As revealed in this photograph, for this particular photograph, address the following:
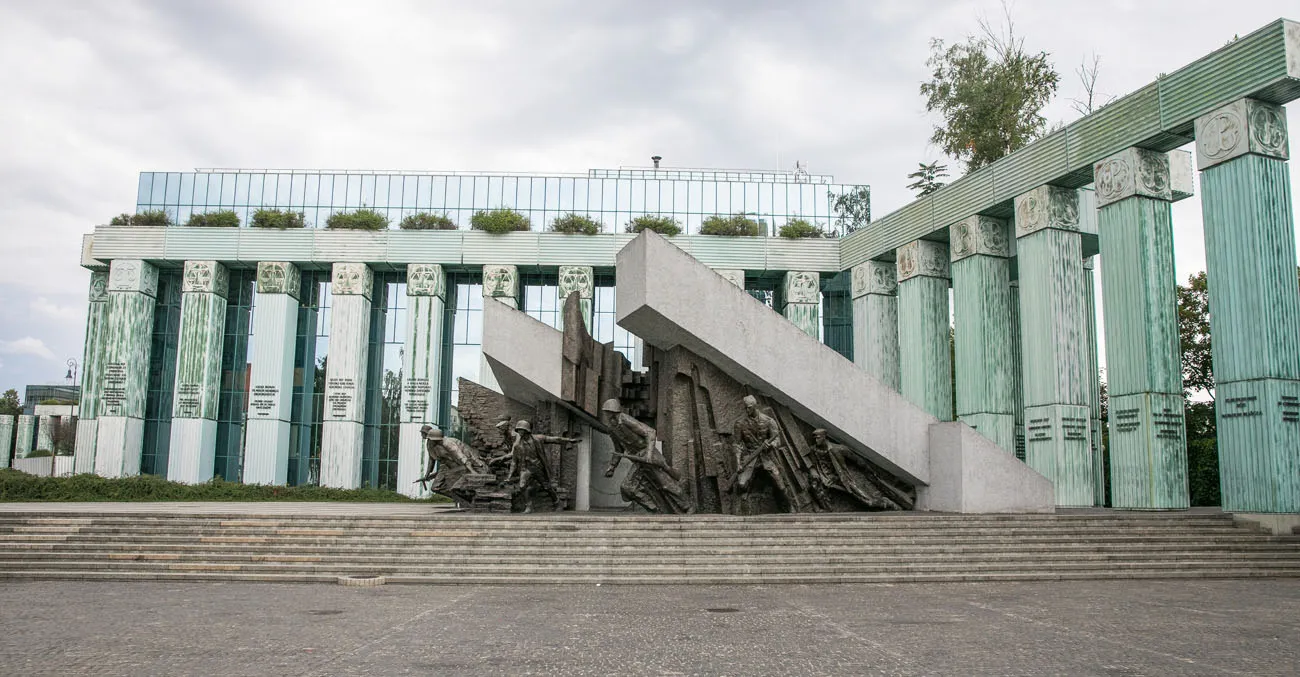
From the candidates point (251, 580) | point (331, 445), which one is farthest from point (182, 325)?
point (251, 580)

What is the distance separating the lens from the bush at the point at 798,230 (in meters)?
28.3

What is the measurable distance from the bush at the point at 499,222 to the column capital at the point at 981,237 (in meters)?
13.5

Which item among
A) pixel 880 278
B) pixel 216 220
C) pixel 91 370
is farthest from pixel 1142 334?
pixel 91 370

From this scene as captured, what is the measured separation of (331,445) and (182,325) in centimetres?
617

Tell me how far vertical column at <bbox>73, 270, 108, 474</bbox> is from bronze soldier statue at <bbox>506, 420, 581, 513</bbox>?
1960 centimetres

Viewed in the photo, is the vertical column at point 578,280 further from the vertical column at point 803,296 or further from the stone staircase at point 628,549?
the stone staircase at point 628,549

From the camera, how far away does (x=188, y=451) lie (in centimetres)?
2747

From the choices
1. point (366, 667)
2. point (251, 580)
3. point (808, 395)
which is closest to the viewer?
point (366, 667)

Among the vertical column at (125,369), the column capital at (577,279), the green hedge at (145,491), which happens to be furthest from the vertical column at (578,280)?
the vertical column at (125,369)

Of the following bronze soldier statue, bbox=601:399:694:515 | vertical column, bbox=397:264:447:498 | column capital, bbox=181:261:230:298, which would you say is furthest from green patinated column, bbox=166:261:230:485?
bronze soldier statue, bbox=601:399:694:515

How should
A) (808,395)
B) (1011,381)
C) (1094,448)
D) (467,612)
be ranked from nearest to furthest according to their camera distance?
1. (467,612)
2. (808,395)
3. (1011,381)
4. (1094,448)

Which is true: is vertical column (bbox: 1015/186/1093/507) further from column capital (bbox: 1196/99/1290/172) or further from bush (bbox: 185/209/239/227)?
bush (bbox: 185/209/239/227)

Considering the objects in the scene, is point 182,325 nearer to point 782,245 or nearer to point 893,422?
point 782,245

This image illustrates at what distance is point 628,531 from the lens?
34.9ft
